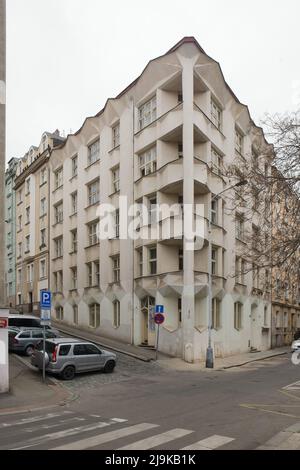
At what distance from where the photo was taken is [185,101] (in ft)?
91.0

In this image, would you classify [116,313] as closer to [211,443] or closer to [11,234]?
[211,443]

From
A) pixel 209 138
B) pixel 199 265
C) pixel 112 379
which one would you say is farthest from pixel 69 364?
pixel 209 138

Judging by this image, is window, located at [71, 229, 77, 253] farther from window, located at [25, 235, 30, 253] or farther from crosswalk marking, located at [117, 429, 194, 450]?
crosswalk marking, located at [117, 429, 194, 450]

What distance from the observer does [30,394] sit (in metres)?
16.0

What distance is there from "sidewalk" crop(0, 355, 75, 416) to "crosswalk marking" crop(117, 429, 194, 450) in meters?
5.21

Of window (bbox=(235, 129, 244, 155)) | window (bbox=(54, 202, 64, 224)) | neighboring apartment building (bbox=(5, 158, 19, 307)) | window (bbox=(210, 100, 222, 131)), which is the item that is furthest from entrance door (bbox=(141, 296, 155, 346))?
neighboring apartment building (bbox=(5, 158, 19, 307))

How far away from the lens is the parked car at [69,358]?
19469 millimetres

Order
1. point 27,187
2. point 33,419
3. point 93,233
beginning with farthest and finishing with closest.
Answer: point 27,187 < point 93,233 < point 33,419

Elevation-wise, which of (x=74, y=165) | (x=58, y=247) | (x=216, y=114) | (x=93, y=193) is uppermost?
(x=216, y=114)

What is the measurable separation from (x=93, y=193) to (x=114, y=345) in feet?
41.9

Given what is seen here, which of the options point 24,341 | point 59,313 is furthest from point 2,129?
point 59,313
